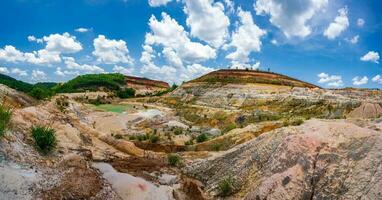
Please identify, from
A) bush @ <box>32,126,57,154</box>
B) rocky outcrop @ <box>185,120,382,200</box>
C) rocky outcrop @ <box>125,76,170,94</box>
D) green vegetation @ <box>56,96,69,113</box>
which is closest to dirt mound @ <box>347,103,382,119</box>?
rocky outcrop @ <box>185,120,382,200</box>

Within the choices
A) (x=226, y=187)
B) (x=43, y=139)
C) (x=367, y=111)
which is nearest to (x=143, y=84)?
(x=367, y=111)

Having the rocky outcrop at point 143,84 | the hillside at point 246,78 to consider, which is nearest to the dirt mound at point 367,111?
the hillside at point 246,78

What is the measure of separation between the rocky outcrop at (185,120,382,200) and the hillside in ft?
222

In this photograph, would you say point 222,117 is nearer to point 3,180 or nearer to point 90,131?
point 90,131

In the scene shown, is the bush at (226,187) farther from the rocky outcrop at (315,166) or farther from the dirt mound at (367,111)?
the dirt mound at (367,111)

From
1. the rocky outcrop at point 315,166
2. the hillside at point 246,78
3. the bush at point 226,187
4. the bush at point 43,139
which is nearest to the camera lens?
the rocky outcrop at point 315,166

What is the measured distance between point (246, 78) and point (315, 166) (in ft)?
248

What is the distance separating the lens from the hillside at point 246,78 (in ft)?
278

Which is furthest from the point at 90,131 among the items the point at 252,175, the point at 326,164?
the point at 326,164

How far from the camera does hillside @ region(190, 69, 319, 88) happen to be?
278 feet

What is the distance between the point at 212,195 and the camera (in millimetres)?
15859

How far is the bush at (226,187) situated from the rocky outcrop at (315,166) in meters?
0.23

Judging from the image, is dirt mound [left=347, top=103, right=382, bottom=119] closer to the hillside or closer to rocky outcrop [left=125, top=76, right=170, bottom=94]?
the hillside

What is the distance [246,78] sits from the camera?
87250 millimetres
